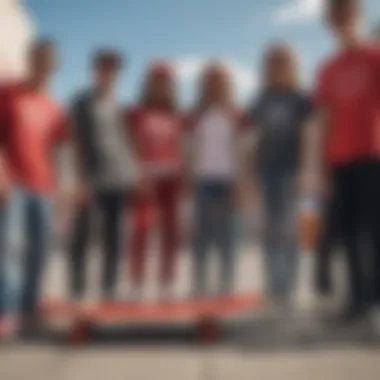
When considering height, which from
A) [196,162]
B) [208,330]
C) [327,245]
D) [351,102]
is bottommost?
[208,330]

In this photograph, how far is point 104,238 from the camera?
1581mm

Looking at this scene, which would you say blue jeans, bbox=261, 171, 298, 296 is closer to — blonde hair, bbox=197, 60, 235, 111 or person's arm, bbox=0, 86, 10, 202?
blonde hair, bbox=197, 60, 235, 111

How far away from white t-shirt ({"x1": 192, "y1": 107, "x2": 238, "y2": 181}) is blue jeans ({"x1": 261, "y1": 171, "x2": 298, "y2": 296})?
78mm

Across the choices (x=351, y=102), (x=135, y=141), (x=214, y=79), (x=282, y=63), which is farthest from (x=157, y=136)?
(x=351, y=102)

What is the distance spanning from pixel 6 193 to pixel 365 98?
0.74 m

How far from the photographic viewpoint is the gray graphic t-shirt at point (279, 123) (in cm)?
158

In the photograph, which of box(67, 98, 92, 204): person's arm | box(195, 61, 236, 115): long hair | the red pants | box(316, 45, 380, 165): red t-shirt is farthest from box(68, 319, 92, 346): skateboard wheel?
box(316, 45, 380, 165): red t-shirt

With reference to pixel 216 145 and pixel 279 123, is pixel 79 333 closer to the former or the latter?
pixel 216 145

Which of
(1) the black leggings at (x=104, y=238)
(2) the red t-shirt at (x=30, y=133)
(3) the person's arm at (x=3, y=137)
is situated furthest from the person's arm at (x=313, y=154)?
(3) the person's arm at (x=3, y=137)

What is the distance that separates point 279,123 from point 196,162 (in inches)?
7.2

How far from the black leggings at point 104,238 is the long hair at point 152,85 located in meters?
0.19

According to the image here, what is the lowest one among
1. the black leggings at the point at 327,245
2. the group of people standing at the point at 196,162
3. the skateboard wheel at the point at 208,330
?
the skateboard wheel at the point at 208,330

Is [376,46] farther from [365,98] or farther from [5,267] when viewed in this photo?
[5,267]

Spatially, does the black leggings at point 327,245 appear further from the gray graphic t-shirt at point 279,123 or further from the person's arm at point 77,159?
the person's arm at point 77,159
